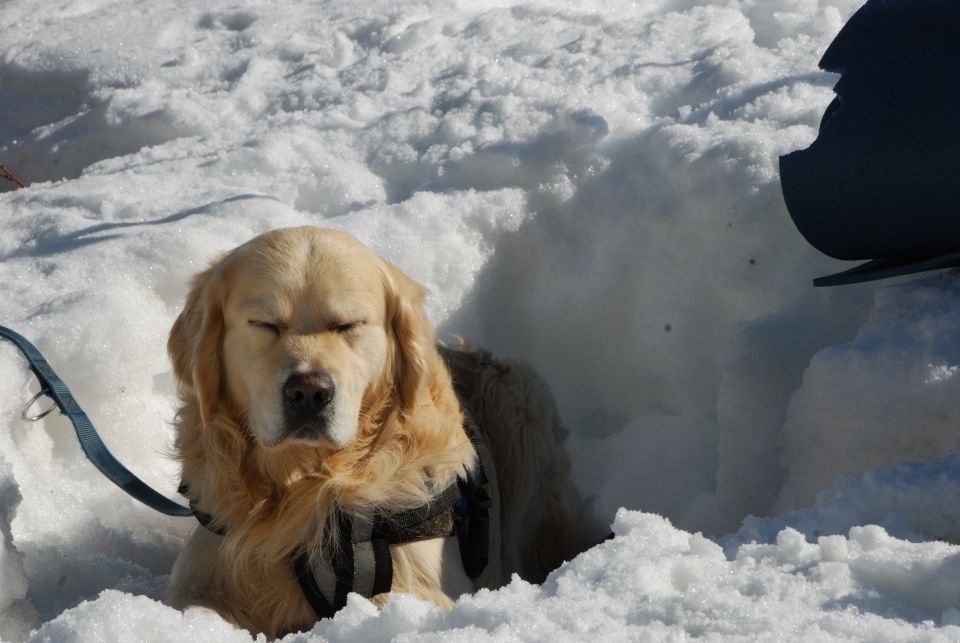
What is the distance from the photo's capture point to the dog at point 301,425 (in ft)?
8.86

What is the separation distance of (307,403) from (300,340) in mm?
170

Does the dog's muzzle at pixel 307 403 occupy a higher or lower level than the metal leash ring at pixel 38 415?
higher

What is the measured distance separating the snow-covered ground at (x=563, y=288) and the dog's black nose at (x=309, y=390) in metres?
0.65

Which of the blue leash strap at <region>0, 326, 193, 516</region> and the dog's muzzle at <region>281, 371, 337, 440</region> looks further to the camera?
the blue leash strap at <region>0, 326, 193, 516</region>

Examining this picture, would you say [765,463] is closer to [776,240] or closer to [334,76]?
[776,240]

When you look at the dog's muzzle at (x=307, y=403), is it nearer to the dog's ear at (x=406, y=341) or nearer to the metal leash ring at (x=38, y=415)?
the dog's ear at (x=406, y=341)

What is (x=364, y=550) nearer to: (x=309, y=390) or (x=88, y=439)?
(x=309, y=390)

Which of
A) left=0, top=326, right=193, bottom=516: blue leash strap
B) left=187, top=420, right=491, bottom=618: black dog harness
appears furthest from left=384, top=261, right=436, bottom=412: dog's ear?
left=0, top=326, right=193, bottom=516: blue leash strap

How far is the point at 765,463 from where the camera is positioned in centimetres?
344

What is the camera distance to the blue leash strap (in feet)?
10.6

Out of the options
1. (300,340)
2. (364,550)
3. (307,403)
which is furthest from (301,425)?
(364,550)

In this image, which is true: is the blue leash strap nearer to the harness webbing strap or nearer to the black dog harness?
the black dog harness

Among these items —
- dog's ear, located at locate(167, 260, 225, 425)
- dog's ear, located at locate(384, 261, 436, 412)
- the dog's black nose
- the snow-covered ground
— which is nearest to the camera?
the snow-covered ground

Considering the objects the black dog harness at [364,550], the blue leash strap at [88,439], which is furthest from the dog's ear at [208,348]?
the blue leash strap at [88,439]
